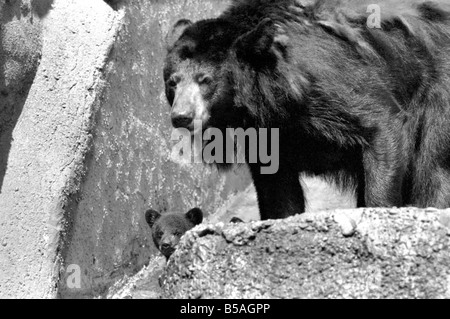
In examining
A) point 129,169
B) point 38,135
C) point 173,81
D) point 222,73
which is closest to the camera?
point 222,73

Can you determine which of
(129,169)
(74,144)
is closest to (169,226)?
(129,169)

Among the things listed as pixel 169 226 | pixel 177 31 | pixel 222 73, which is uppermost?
pixel 177 31

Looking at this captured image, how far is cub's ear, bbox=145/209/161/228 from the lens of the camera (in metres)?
8.84

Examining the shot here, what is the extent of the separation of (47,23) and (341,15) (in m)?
2.33

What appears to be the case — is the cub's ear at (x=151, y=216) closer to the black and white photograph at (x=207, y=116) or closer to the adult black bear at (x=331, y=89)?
the black and white photograph at (x=207, y=116)

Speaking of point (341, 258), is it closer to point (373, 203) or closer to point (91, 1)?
point (373, 203)

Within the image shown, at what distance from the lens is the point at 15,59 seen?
313 inches

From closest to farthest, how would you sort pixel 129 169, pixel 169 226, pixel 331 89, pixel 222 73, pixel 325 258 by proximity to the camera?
pixel 325 258
pixel 331 89
pixel 222 73
pixel 169 226
pixel 129 169

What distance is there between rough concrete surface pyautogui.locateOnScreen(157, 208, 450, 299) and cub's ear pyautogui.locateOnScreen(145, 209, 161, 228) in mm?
3016

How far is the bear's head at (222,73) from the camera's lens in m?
7.46

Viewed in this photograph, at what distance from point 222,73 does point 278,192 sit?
1.01 m

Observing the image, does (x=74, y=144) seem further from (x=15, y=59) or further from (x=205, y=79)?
(x=205, y=79)

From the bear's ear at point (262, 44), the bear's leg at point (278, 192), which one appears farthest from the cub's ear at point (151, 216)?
the bear's ear at point (262, 44)
